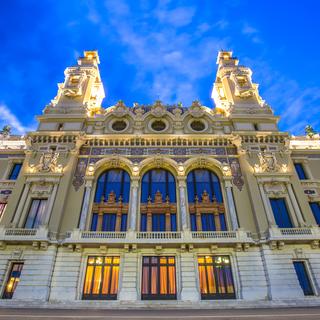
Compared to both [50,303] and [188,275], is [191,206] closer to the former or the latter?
[188,275]

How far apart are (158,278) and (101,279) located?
4891 millimetres

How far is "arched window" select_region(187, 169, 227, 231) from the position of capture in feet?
81.4

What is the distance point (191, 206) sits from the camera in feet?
84.4

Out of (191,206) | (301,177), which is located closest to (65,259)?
(191,206)

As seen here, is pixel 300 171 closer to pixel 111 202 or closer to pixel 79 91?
pixel 111 202

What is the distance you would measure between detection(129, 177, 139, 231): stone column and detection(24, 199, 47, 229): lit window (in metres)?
8.29

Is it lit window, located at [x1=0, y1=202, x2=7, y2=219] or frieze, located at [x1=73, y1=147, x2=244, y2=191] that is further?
frieze, located at [x1=73, y1=147, x2=244, y2=191]

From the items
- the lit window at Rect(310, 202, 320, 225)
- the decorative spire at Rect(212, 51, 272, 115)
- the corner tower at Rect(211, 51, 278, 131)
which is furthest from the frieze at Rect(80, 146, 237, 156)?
the lit window at Rect(310, 202, 320, 225)

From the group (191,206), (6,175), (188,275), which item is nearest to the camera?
(188,275)

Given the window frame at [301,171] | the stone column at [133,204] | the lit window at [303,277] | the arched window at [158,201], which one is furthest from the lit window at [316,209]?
the stone column at [133,204]

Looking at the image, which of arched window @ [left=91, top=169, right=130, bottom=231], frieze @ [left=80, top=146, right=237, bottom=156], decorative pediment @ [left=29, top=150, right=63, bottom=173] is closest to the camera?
arched window @ [left=91, top=169, right=130, bottom=231]

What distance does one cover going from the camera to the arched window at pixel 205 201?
24797mm

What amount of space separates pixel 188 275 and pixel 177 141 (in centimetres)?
1504

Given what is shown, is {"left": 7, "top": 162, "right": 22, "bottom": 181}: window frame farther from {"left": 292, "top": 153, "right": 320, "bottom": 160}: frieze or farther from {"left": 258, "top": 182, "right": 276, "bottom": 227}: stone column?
{"left": 292, "top": 153, "right": 320, "bottom": 160}: frieze
